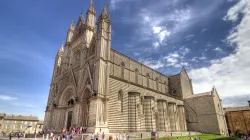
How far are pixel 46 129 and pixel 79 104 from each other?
10174mm

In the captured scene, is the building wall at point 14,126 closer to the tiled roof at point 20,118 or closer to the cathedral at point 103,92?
the tiled roof at point 20,118

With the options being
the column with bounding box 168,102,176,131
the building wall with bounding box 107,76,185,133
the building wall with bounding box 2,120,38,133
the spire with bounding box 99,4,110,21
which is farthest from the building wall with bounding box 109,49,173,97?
the building wall with bounding box 2,120,38,133

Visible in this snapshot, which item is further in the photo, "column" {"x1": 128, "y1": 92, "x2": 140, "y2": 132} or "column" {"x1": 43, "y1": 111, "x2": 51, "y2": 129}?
"column" {"x1": 43, "y1": 111, "x2": 51, "y2": 129}

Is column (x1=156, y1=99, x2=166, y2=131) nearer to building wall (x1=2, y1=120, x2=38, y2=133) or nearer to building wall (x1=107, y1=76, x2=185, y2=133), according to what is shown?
building wall (x1=107, y1=76, x2=185, y2=133)

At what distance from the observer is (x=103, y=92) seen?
69.4 ft

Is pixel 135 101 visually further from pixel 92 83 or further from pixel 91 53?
pixel 91 53

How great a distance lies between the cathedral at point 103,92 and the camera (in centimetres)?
2123

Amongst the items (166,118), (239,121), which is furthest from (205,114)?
(239,121)

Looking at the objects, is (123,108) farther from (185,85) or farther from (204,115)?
(185,85)

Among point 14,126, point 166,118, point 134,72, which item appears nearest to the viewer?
point 166,118

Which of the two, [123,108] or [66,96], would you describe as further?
[66,96]

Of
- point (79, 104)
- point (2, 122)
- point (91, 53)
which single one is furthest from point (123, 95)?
point (2, 122)

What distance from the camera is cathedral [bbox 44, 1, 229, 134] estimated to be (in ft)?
69.7

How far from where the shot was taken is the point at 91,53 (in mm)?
26109
